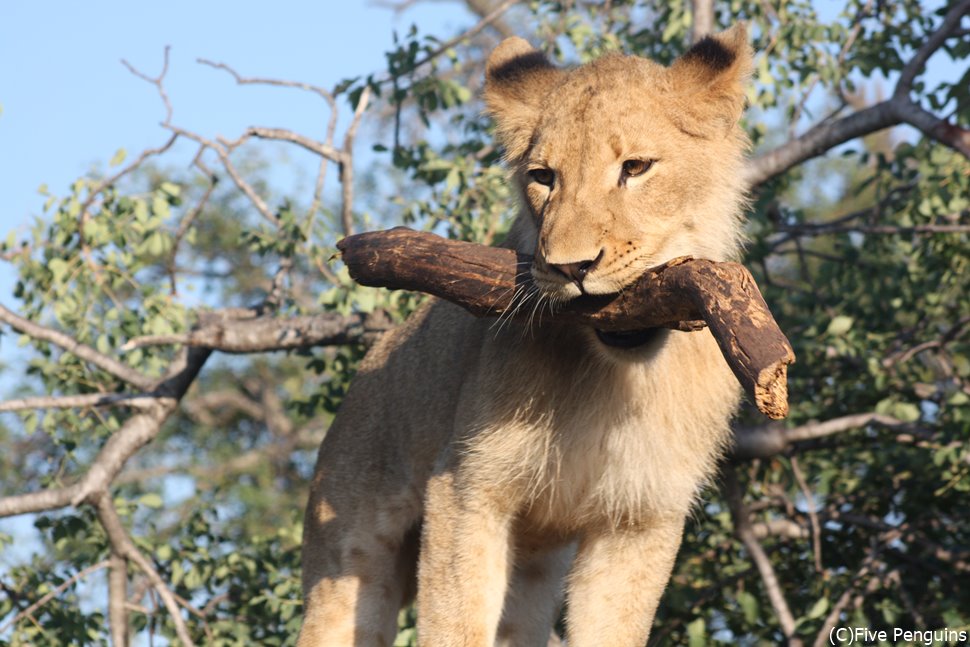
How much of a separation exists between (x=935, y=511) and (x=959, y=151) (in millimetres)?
1631

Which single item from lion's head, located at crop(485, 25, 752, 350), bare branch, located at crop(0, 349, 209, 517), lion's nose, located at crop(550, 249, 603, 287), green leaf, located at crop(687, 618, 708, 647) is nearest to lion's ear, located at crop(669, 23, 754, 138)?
lion's head, located at crop(485, 25, 752, 350)

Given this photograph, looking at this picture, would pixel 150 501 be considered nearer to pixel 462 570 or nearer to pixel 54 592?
pixel 54 592

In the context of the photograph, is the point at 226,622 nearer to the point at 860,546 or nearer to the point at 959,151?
the point at 860,546

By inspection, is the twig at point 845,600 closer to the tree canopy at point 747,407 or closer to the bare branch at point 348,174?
the tree canopy at point 747,407

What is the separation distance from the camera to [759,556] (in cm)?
552

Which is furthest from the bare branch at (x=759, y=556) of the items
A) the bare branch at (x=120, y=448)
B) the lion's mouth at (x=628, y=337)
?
the bare branch at (x=120, y=448)

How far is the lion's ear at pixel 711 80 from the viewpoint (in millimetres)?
3873

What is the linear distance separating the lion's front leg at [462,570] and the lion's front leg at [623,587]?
0.97 feet

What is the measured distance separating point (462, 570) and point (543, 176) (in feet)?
3.98

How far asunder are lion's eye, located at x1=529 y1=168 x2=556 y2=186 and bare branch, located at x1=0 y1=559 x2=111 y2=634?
9.37 ft

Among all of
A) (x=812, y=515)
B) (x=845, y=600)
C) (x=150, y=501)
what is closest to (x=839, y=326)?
(x=812, y=515)

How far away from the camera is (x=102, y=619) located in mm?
5746

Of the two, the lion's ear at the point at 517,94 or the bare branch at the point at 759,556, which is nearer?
the lion's ear at the point at 517,94

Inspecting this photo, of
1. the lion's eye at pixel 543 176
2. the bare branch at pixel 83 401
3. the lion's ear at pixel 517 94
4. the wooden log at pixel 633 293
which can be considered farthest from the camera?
the bare branch at pixel 83 401
